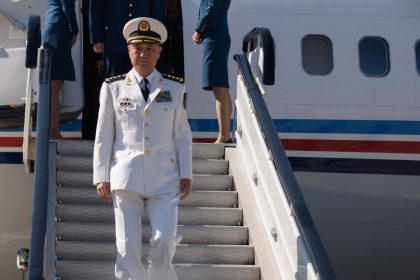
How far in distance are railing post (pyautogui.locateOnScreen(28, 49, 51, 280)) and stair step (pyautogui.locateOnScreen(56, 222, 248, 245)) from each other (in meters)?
0.67

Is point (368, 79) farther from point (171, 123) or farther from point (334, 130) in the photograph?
point (171, 123)

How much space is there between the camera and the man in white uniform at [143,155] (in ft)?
16.2

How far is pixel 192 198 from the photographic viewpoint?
6.57m

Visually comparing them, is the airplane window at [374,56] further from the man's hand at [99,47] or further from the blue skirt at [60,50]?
the blue skirt at [60,50]

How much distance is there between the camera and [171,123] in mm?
5137

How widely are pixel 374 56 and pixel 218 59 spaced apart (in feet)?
6.73

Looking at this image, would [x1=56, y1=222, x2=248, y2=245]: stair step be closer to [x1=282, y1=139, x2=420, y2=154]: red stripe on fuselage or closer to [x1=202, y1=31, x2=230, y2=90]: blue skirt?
[x1=202, y1=31, x2=230, y2=90]: blue skirt

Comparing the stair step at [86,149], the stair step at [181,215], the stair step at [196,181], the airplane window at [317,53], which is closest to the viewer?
the stair step at [181,215]

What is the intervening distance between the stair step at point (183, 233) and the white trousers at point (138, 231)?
1.14 m

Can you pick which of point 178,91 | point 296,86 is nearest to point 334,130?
point 296,86

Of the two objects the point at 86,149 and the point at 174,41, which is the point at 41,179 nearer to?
the point at 86,149

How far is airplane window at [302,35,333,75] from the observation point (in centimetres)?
854

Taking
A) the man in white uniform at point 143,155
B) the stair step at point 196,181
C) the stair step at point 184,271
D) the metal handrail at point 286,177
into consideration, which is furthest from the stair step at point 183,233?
the man in white uniform at point 143,155

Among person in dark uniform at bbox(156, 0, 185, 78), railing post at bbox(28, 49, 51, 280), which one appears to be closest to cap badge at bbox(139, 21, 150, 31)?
railing post at bbox(28, 49, 51, 280)
